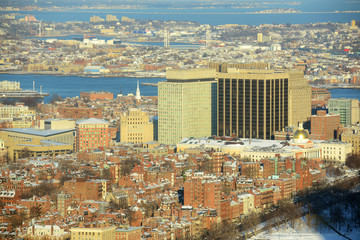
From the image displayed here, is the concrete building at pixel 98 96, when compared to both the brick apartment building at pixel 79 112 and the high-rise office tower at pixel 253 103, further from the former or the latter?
the high-rise office tower at pixel 253 103

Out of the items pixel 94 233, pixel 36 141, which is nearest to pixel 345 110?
pixel 36 141

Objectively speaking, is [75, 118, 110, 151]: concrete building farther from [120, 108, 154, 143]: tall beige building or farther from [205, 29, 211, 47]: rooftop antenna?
[205, 29, 211, 47]: rooftop antenna

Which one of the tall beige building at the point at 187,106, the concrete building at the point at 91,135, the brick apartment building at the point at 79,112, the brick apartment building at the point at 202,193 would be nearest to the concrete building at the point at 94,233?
the brick apartment building at the point at 202,193

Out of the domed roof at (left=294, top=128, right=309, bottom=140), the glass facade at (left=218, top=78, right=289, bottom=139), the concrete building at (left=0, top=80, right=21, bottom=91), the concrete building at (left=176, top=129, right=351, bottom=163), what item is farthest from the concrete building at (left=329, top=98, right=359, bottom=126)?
the concrete building at (left=0, top=80, right=21, bottom=91)

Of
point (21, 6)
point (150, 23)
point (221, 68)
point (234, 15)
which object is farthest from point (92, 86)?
point (234, 15)

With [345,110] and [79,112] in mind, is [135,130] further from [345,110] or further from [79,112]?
[79,112]

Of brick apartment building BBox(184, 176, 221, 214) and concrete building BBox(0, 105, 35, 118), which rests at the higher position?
concrete building BBox(0, 105, 35, 118)

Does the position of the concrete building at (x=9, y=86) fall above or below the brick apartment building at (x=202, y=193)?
above
